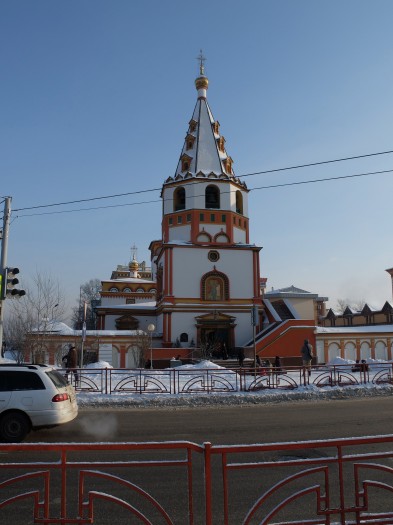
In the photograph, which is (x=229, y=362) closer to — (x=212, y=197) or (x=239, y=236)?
(x=239, y=236)

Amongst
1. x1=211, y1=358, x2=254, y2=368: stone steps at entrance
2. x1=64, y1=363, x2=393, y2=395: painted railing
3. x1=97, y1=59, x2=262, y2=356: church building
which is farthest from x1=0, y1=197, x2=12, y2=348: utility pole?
x1=97, y1=59, x2=262, y2=356: church building

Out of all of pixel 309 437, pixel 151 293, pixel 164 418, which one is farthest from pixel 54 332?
pixel 151 293

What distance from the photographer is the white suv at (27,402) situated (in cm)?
962

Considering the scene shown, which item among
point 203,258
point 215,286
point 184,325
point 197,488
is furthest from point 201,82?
point 197,488

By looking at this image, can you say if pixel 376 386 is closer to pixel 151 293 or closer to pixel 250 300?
pixel 250 300

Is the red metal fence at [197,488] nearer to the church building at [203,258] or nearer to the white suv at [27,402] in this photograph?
the white suv at [27,402]

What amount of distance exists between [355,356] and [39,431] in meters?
27.5

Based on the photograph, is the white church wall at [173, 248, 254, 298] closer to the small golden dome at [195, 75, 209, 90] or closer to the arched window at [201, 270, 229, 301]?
the arched window at [201, 270, 229, 301]

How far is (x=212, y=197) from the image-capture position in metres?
37.7

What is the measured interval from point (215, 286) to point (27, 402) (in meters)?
27.1

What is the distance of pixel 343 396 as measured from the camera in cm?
1700

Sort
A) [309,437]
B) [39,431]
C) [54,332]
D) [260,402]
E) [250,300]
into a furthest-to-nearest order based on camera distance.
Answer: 1. [250,300]
2. [54,332]
3. [260,402]
4. [39,431]
5. [309,437]

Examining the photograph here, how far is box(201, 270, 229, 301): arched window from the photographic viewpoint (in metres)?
36.0


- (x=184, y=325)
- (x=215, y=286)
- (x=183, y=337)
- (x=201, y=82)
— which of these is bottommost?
(x=183, y=337)
